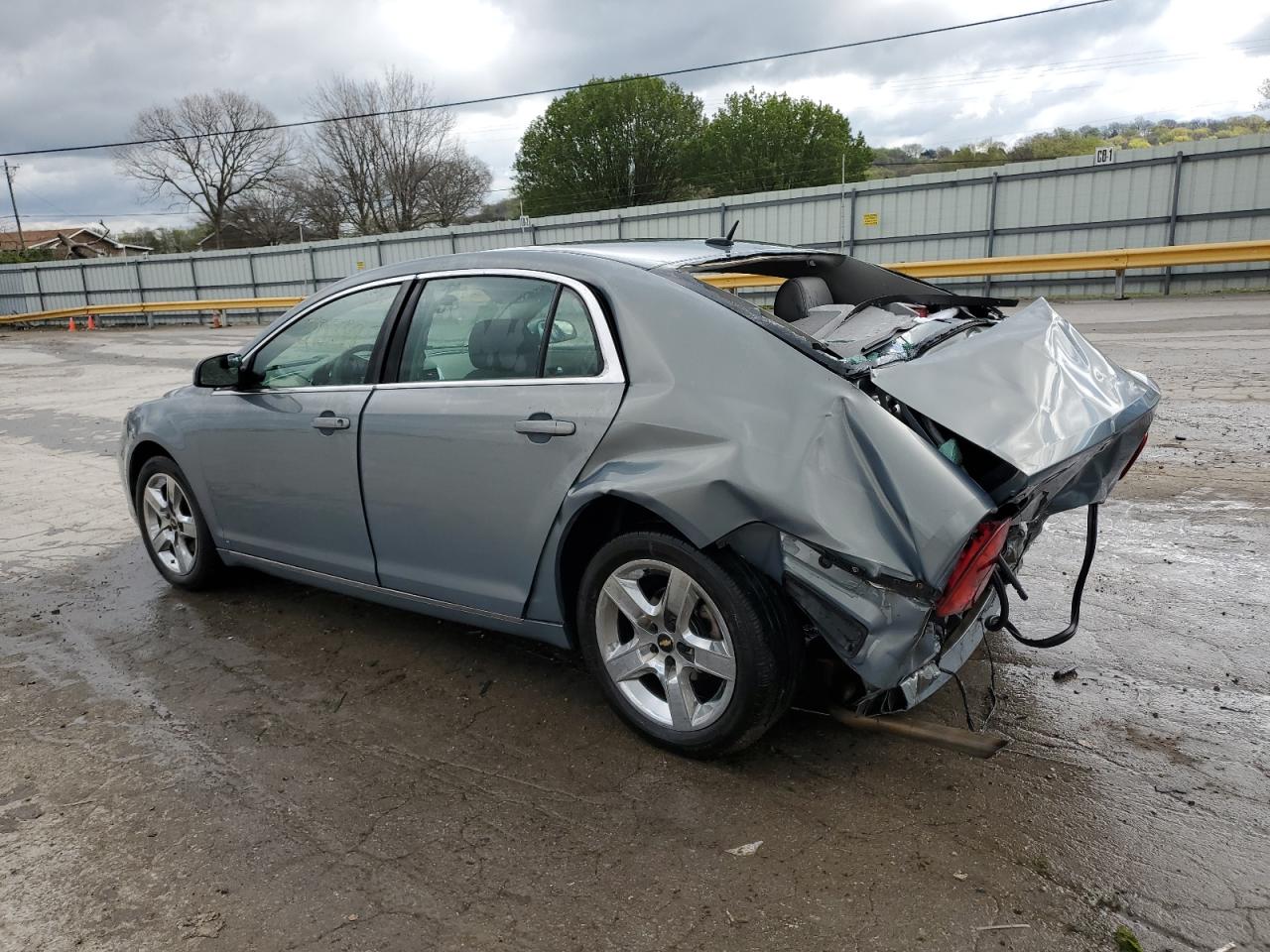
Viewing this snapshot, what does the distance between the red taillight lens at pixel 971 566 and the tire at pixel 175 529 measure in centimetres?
369

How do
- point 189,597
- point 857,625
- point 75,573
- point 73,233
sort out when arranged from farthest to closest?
point 73,233 → point 75,573 → point 189,597 → point 857,625

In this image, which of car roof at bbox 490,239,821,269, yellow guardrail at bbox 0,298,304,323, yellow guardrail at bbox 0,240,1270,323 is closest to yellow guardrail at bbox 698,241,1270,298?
yellow guardrail at bbox 0,240,1270,323

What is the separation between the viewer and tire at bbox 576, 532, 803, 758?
277 centimetres

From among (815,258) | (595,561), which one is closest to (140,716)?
(595,561)

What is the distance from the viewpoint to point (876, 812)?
276 cm

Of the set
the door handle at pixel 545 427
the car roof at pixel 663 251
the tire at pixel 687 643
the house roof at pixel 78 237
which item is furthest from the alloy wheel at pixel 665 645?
the house roof at pixel 78 237

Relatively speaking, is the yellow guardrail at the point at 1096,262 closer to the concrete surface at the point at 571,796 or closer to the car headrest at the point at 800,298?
the car headrest at the point at 800,298

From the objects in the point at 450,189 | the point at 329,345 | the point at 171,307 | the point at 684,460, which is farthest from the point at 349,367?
the point at 450,189

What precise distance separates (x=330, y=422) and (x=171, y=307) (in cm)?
3291

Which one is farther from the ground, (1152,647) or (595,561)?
(595,561)

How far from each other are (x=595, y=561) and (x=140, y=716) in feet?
6.50

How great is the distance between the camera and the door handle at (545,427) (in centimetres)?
311

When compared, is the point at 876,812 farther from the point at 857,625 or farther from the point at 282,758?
the point at 282,758

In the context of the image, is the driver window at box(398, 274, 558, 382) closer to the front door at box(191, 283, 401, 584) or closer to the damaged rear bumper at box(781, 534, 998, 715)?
the front door at box(191, 283, 401, 584)
